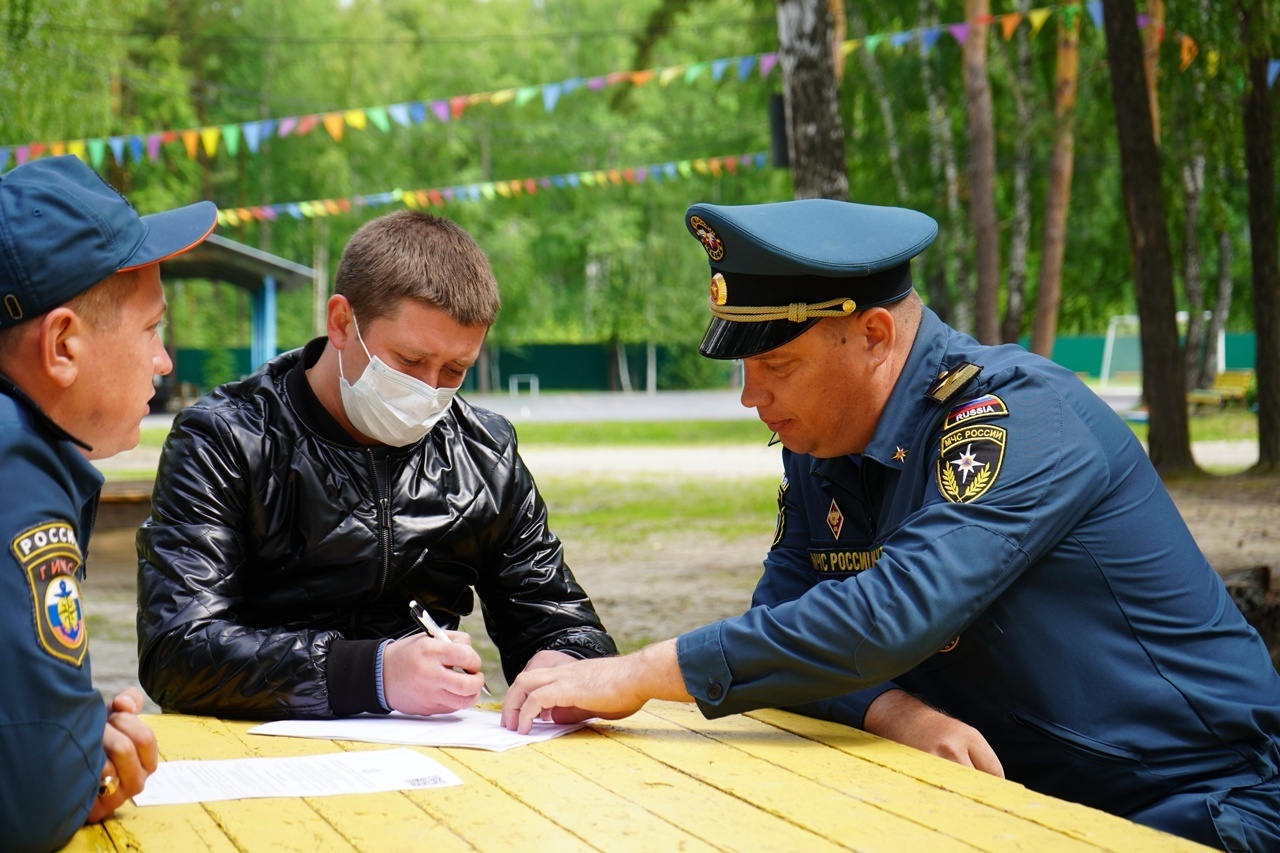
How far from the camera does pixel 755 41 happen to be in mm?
22953

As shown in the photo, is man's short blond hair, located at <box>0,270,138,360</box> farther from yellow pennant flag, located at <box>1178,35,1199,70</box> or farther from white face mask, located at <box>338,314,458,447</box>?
yellow pennant flag, located at <box>1178,35,1199,70</box>

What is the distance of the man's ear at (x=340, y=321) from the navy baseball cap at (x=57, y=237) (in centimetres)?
99

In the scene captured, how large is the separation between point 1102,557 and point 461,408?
4.53 feet

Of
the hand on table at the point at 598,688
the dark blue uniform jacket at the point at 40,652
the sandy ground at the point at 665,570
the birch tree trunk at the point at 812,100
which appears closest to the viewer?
the dark blue uniform jacket at the point at 40,652

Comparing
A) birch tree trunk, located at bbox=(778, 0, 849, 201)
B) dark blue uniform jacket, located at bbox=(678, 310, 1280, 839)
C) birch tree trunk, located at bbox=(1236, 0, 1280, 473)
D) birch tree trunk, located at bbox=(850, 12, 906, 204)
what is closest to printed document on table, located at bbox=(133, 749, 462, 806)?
dark blue uniform jacket, located at bbox=(678, 310, 1280, 839)

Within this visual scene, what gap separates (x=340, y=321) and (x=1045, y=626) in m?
1.47

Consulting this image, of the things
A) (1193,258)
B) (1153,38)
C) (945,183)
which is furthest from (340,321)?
(1193,258)

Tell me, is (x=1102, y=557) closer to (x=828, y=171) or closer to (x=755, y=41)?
(x=828, y=171)

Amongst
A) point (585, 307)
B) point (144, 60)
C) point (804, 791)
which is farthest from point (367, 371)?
point (585, 307)

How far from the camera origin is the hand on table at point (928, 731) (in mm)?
1963

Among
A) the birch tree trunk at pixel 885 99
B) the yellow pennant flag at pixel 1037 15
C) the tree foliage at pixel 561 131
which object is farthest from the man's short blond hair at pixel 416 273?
the birch tree trunk at pixel 885 99

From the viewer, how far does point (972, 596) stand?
191 cm

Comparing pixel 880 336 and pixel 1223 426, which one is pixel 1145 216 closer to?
pixel 880 336

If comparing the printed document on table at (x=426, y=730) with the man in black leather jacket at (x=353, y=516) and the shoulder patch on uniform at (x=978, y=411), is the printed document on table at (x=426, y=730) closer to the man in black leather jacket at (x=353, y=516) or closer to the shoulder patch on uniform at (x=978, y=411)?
the man in black leather jacket at (x=353, y=516)
